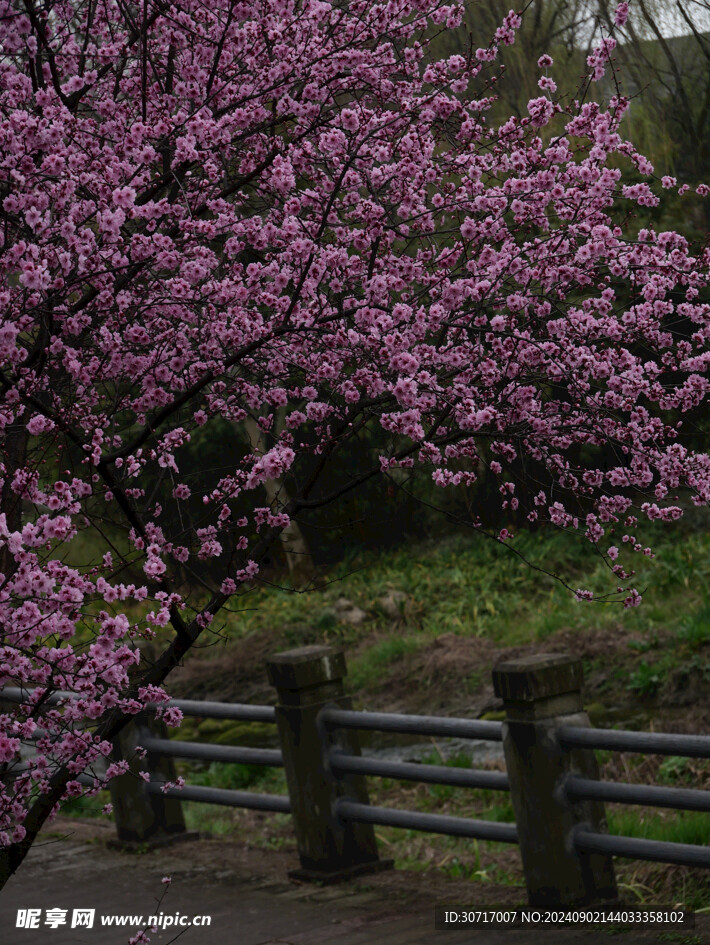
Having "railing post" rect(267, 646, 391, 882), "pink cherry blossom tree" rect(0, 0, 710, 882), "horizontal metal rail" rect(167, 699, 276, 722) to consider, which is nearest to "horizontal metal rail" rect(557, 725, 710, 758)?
"pink cherry blossom tree" rect(0, 0, 710, 882)

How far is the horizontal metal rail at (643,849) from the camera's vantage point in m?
5.18

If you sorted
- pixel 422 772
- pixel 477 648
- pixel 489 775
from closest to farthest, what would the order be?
pixel 489 775
pixel 422 772
pixel 477 648

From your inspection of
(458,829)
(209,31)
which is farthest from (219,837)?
(209,31)

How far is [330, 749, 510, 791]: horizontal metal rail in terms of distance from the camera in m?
6.14

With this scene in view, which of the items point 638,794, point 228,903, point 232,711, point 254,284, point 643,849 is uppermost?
point 254,284

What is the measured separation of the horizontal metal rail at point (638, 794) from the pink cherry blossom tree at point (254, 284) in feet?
3.34

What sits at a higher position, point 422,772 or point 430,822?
point 422,772

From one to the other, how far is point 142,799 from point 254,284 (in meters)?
4.27

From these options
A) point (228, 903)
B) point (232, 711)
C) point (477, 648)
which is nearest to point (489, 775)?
point (228, 903)

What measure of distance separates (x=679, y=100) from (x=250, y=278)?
12.5 m

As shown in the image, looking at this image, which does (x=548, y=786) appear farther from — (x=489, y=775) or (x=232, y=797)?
(x=232, y=797)

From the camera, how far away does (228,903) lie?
6.55 metres

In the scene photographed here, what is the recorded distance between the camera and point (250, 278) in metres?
5.01

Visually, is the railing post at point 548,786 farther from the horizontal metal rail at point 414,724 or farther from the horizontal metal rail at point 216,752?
the horizontal metal rail at point 216,752
